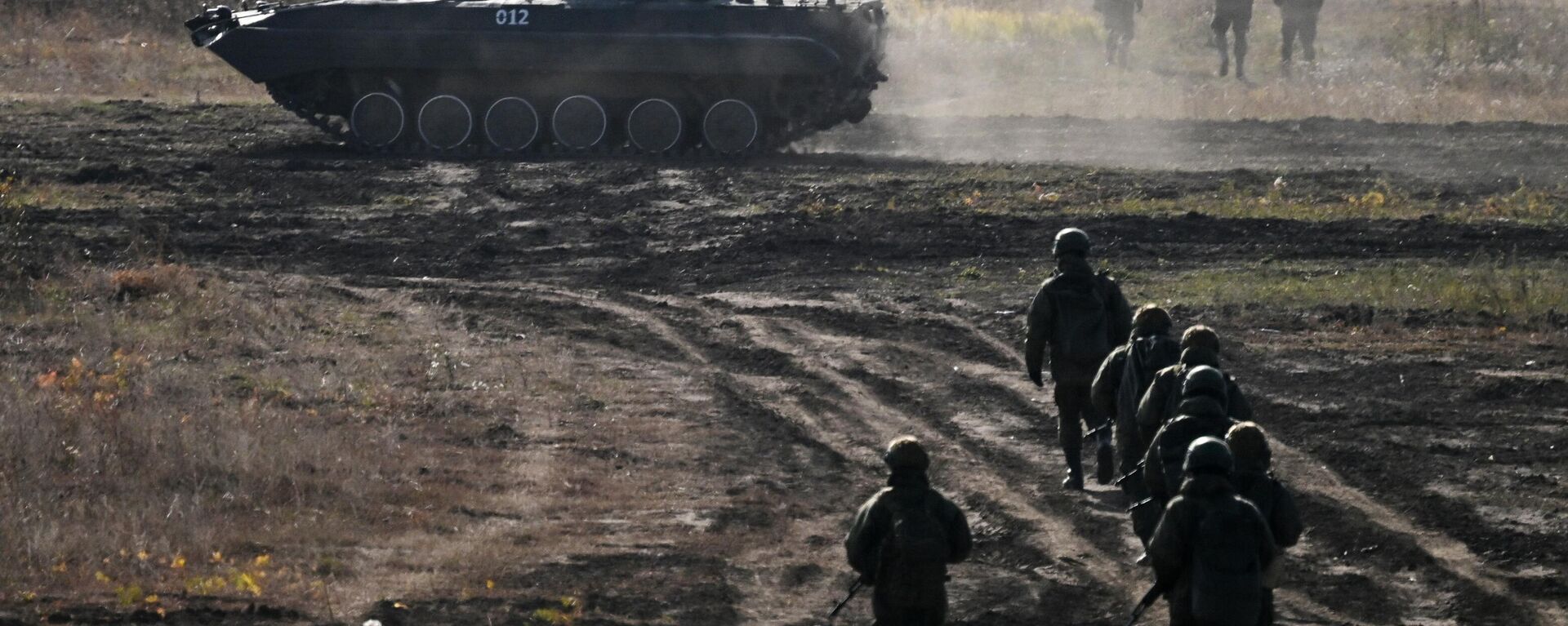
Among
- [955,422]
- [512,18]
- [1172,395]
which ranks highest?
[512,18]

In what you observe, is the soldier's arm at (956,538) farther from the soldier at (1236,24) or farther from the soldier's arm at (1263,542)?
the soldier at (1236,24)

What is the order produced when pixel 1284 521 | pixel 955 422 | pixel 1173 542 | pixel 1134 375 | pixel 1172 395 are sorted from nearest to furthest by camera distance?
1. pixel 1173 542
2. pixel 1284 521
3. pixel 1172 395
4. pixel 1134 375
5. pixel 955 422

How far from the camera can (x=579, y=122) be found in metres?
24.4

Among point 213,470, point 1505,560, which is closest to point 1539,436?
point 1505,560

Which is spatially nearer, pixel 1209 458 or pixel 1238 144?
pixel 1209 458

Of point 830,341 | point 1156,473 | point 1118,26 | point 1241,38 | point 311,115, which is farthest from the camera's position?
point 1118,26

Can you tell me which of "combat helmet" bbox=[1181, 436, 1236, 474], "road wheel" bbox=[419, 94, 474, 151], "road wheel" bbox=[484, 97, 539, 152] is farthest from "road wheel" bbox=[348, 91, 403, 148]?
"combat helmet" bbox=[1181, 436, 1236, 474]

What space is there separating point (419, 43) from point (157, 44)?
45.0ft

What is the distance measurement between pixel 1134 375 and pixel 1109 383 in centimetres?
38

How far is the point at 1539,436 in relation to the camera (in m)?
11.6

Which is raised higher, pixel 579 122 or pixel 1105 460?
pixel 579 122

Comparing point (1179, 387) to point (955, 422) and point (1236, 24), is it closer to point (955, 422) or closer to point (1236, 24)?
point (955, 422)

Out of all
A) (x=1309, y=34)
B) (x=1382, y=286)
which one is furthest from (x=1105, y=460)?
(x=1309, y=34)

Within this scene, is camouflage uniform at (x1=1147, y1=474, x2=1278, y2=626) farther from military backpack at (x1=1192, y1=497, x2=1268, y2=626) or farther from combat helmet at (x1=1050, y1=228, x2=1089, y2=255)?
combat helmet at (x1=1050, y1=228, x2=1089, y2=255)
